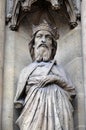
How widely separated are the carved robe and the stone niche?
0.58 feet

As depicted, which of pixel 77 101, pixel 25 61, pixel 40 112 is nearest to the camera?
pixel 40 112

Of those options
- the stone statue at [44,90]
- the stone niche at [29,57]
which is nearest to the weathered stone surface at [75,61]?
the stone niche at [29,57]

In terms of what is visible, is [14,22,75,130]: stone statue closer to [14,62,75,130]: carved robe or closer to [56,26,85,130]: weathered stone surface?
[14,62,75,130]: carved robe

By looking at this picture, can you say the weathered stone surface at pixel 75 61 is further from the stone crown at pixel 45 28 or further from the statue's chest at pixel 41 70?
the statue's chest at pixel 41 70

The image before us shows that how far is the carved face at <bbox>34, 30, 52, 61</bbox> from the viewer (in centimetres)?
694

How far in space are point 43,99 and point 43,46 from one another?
842 millimetres

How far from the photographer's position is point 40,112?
629cm

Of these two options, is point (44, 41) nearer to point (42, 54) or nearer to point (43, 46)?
point (43, 46)

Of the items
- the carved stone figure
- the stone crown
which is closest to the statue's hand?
the stone crown

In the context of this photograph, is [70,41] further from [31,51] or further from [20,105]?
[20,105]

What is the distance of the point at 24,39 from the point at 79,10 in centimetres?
86

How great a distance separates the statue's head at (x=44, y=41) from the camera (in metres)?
6.95

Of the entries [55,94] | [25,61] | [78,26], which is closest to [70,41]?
[78,26]

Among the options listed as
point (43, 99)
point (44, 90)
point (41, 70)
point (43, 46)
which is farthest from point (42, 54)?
point (43, 99)
